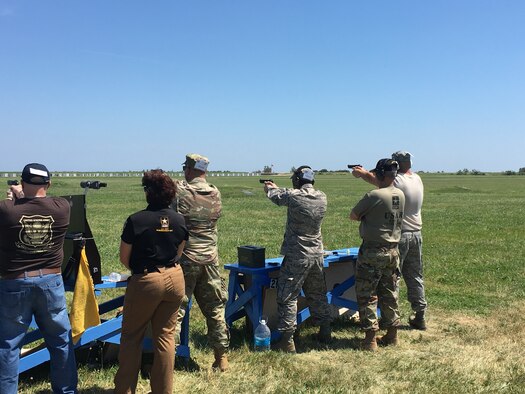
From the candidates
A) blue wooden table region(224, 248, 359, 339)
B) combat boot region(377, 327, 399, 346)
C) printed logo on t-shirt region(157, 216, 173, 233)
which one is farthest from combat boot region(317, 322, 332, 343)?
printed logo on t-shirt region(157, 216, 173, 233)

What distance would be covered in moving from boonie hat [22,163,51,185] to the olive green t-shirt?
3621 mm

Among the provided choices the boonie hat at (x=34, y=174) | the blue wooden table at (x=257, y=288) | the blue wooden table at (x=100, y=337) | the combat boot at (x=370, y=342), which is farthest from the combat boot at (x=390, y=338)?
the boonie hat at (x=34, y=174)

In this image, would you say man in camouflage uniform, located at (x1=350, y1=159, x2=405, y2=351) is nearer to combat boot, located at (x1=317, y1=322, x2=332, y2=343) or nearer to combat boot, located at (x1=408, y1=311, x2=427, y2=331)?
combat boot, located at (x1=317, y1=322, x2=332, y2=343)

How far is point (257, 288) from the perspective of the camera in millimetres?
6129

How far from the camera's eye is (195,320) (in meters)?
7.23

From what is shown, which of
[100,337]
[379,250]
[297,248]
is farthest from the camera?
[379,250]

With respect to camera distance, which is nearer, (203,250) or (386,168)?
(203,250)

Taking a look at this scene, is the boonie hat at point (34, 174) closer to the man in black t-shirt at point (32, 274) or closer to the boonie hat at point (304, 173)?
the man in black t-shirt at point (32, 274)

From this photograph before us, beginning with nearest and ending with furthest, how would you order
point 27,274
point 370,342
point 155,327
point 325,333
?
1. point 27,274
2. point 155,327
3. point 370,342
4. point 325,333

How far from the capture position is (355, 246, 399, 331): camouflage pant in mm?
5969

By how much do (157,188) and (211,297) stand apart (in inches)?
61.1

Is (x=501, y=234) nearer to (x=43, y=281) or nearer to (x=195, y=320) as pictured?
(x=195, y=320)

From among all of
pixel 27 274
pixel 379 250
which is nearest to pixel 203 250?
pixel 27 274

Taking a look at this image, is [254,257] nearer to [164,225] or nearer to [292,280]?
[292,280]
